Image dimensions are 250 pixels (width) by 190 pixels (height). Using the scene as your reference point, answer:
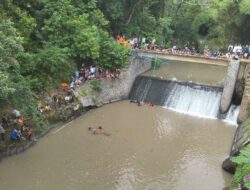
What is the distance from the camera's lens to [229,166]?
20.4 metres

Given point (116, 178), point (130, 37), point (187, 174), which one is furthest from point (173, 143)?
point (130, 37)

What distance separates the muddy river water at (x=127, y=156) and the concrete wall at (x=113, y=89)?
3.35 feet

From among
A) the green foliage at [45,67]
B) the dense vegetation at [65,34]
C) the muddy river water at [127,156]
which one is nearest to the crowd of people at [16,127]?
the dense vegetation at [65,34]

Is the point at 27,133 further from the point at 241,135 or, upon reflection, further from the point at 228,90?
the point at 228,90

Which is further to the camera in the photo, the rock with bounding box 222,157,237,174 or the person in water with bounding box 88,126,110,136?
the person in water with bounding box 88,126,110,136

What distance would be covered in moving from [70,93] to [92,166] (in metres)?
6.95

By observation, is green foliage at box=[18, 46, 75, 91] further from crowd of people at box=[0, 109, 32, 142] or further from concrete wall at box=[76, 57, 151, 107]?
crowd of people at box=[0, 109, 32, 142]

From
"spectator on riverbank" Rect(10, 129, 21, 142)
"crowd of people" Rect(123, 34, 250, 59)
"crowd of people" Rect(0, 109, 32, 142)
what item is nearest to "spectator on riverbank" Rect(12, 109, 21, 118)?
"crowd of people" Rect(0, 109, 32, 142)

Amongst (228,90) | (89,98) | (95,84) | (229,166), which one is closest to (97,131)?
(89,98)

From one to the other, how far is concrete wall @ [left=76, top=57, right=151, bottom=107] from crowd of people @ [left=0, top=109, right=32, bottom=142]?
5082 millimetres

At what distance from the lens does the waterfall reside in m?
27.6

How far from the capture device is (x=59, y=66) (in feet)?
86.4

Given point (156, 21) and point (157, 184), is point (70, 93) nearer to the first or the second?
point (157, 184)

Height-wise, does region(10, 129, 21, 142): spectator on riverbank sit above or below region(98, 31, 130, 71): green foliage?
below
